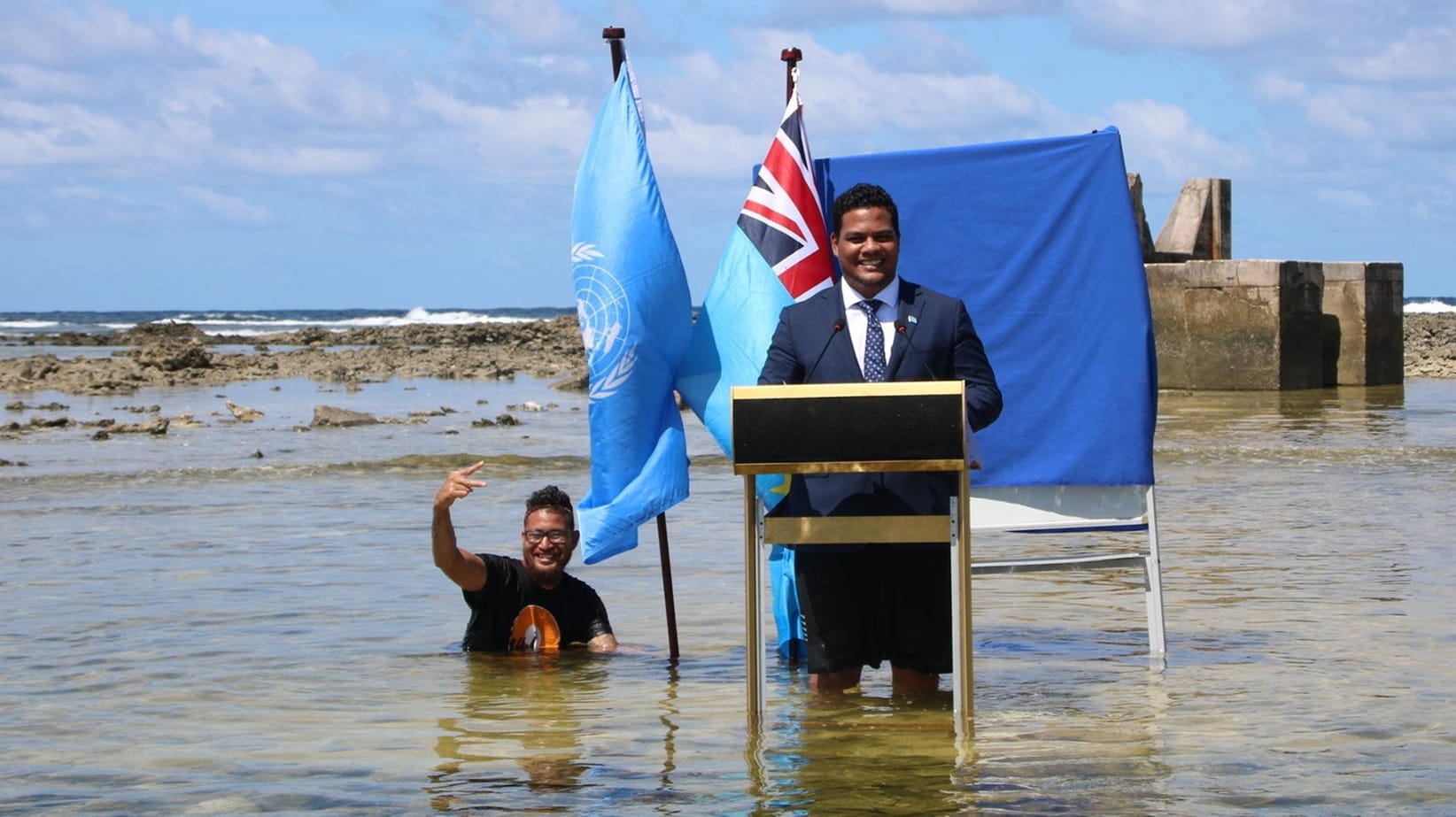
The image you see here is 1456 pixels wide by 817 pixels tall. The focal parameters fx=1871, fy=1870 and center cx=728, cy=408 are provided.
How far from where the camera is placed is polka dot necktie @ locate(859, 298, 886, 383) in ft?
19.4

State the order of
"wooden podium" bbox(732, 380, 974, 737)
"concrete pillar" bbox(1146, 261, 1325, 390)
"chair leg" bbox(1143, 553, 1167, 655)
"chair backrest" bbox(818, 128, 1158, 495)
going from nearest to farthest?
"wooden podium" bbox(732, 380, 974, 737) < "chair backrest" bbox(818, 128, 1158, 495) < "chair leg" bbox(1143, 553, 1167, 655) < "concrete pillar" bbox(1146, 261, 1325, 390)

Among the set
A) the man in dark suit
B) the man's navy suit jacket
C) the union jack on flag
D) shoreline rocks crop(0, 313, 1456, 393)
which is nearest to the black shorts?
the man in dark suit

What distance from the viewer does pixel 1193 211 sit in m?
26.5

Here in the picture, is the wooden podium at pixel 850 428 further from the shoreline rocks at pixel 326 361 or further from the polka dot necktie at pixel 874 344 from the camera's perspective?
the shoreline rocks at pixel 326 361

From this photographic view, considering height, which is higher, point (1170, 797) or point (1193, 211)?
point (1193, 211)

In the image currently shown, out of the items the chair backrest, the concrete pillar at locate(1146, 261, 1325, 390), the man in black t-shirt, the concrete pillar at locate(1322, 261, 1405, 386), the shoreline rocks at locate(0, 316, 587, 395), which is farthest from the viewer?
the shoreline rocks at locate(0, 316, 587, 395)

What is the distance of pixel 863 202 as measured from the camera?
Answer: 595 cm

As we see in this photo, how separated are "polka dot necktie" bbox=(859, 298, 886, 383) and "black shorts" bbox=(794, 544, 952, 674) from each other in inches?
22.1

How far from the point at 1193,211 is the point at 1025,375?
20050 millimetres

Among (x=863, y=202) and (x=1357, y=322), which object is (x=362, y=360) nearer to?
(x=1357, y=322)

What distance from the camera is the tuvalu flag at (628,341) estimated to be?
273 inches

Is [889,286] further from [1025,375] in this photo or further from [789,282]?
[1025,375]

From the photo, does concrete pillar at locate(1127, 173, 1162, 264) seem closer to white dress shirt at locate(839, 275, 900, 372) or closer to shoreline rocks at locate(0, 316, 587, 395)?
shoreline rocks at locate(0, 316, 587, 395)

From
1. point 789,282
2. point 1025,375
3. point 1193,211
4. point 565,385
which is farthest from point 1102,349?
point 565,385
